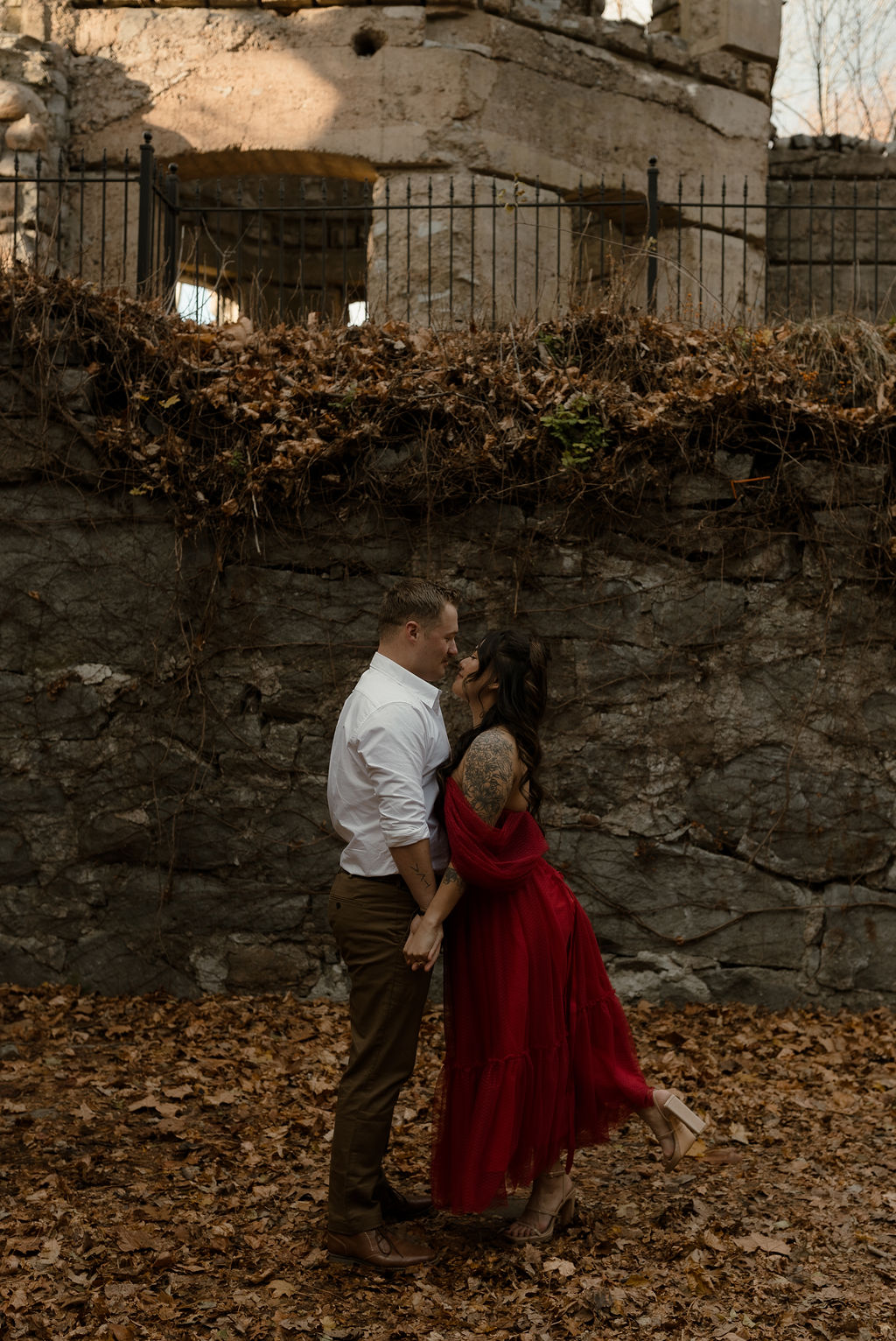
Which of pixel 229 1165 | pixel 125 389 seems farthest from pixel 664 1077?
pixel 125 389

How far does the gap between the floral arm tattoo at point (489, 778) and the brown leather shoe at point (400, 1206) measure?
130 cm

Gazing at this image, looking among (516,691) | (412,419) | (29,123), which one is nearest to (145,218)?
(412,419)

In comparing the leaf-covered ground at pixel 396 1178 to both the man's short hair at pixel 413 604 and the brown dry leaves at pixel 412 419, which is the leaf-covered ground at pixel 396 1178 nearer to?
the man's short hair at pixel 413 604

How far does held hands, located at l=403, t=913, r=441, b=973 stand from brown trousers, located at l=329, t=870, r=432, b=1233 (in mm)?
64

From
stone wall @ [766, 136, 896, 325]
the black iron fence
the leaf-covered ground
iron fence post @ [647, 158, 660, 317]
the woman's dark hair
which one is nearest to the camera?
the leaf-covered ground

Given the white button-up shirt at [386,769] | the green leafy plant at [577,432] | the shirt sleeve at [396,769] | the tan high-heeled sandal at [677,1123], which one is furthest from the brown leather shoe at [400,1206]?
the green leafy plant at [577,432]

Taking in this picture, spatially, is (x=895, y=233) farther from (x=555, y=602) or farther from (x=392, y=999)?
(x=392, y=999)

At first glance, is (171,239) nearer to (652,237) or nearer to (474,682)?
(652,237)

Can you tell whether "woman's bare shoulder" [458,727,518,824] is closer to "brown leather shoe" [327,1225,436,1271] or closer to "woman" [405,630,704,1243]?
"woman" [405,630,704,1243]

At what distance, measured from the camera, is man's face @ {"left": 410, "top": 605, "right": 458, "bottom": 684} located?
327 centimetres

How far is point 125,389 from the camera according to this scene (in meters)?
5.65

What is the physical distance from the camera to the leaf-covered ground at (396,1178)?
2967mm

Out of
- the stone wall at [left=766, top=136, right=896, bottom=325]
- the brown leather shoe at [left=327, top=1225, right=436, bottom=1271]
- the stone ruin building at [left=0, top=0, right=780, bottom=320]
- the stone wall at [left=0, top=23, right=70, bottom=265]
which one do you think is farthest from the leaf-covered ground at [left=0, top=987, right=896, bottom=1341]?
the stone wall at [left=766, top=136, right=896, bottom=325]

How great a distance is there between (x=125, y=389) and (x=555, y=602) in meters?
2.44
